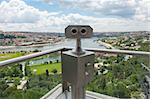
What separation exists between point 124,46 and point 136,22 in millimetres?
506

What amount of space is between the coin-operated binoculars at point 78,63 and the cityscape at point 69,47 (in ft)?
0.11

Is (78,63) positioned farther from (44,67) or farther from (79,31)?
(44,67)

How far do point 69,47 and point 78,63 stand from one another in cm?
109

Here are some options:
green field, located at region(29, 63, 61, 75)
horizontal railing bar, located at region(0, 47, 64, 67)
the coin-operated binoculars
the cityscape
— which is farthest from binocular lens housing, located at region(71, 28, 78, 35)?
green field, located at region(29, 63, 61, 75)

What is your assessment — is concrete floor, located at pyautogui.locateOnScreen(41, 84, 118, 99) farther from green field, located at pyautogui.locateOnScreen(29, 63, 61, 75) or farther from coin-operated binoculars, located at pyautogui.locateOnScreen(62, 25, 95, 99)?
coin-operated binoculars, located at pyautogui.locateOnScreen(62, 25, 95, 99)

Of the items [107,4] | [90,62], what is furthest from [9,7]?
[90,62]

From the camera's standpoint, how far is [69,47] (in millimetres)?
2746

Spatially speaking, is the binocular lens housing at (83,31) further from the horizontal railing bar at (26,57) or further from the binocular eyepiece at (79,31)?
the horizontal railing bar at (26,57)

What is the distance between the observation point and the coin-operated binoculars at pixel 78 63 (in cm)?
168

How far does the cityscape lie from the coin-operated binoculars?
0.03m

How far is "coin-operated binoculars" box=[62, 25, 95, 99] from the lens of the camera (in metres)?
1.68

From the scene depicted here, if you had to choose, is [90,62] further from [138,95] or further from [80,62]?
[138,95]

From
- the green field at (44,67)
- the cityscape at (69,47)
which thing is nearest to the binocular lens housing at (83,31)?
the cityscape at (69,47)

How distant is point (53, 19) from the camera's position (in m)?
3.15
